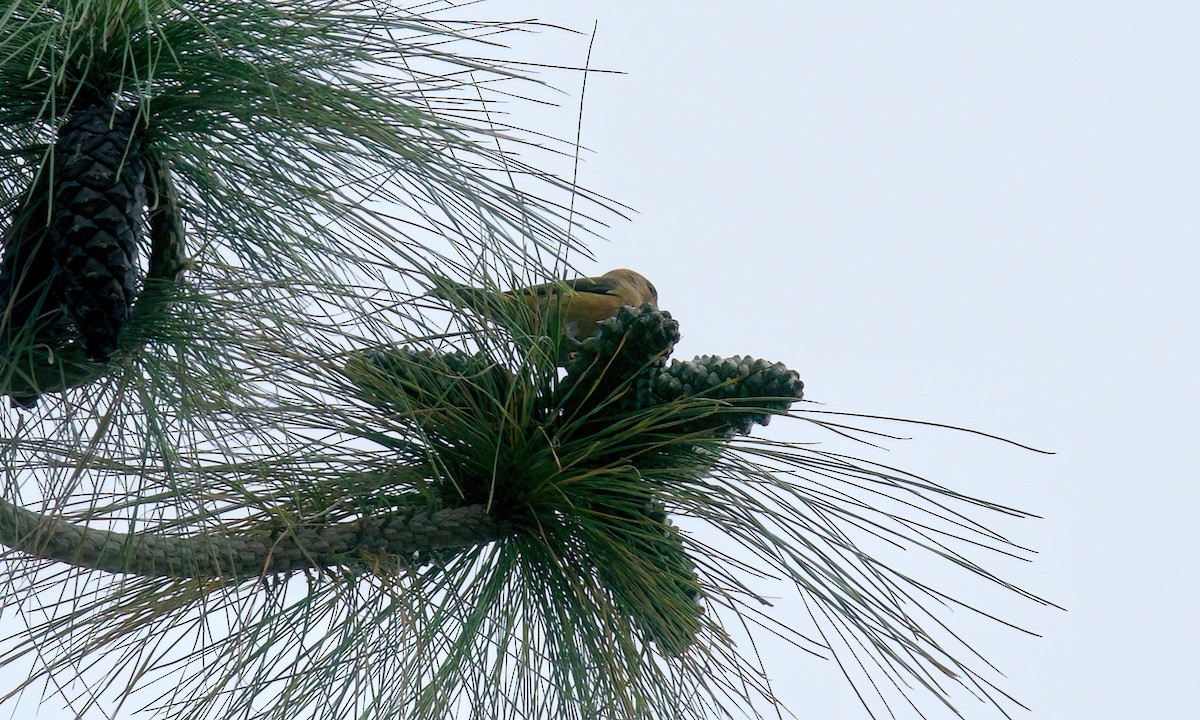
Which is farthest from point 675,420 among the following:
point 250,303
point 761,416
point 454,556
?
point 250,303

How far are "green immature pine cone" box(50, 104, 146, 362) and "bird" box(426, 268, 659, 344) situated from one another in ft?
0.61

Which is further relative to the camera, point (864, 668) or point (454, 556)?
point (454, 556)

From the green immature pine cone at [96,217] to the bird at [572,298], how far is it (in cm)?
19

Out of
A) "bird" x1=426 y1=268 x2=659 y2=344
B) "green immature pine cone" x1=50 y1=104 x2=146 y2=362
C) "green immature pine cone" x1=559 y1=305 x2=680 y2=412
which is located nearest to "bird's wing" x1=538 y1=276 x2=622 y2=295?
"bird" x1=426 y1=268 x2=659 y2=344

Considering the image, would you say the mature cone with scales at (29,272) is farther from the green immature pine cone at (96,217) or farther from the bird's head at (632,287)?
the bird's head at (632,287)

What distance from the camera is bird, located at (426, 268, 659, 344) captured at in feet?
2.84

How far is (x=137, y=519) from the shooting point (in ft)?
2.55

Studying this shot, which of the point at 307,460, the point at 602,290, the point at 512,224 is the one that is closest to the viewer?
the point at 512,224

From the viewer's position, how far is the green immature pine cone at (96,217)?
2.36 ft

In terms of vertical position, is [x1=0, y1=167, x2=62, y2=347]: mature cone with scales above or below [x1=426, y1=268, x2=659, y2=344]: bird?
below

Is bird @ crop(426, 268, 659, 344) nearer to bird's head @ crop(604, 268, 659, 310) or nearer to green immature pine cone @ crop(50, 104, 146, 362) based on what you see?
bird's head @ crop(604, 268, 659, 310)

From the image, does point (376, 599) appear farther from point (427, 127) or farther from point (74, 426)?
point (427, 127)

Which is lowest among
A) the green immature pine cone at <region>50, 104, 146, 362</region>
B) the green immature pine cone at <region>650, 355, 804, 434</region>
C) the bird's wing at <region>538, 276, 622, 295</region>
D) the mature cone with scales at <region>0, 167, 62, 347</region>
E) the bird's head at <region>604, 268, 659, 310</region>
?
the mature cone with scales at <region>0, 167, 62, 347</region>

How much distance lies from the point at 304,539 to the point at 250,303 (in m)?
0.16
